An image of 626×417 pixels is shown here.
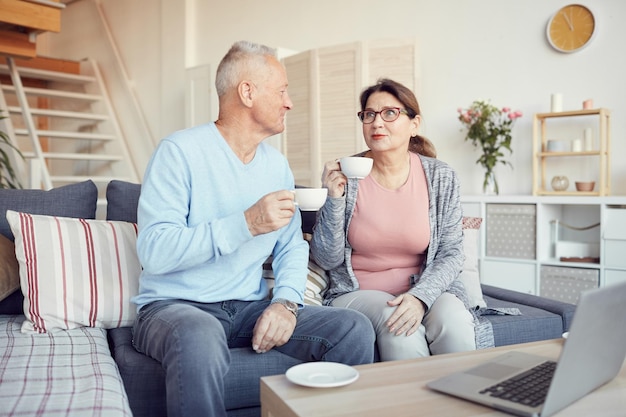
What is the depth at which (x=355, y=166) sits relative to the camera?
1728mm

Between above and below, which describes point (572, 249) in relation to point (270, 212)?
below

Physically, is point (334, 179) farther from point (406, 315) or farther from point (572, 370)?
point (572, 370)

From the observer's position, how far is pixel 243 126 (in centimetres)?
183

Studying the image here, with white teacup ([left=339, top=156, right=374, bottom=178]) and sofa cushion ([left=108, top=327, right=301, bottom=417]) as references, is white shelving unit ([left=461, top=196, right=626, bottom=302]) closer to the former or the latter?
white teacup ([left=339, top=156, right=374, bottom=178])

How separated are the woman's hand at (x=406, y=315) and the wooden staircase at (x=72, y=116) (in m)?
4.32

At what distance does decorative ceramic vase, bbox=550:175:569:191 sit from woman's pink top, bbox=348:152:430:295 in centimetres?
205

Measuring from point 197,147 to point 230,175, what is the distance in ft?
0.40

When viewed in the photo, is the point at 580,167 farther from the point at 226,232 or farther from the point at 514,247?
the point at 226,232

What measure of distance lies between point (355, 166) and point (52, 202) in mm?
1033

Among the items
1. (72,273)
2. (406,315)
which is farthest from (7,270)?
(406,315)

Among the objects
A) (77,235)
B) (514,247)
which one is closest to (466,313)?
(77,235)

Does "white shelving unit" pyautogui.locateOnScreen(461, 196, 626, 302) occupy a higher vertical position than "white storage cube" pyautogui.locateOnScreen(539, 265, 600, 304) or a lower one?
higher

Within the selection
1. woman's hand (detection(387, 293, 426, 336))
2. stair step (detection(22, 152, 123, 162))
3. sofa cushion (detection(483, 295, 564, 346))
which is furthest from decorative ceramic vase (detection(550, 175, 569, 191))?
stair step (detection(22, 152, 123, 162))

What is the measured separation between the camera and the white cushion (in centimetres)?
223
